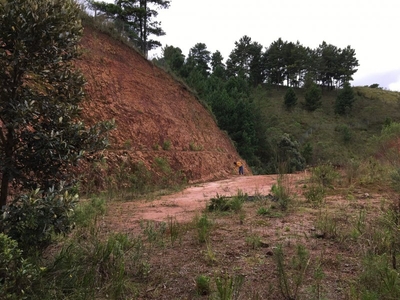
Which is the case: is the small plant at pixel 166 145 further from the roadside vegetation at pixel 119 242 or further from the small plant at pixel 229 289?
the small plant at pixel 229 289

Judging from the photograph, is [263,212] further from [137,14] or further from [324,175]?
[137,14]

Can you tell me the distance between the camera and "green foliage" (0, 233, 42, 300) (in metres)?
2.26

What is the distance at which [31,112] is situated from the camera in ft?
10.1

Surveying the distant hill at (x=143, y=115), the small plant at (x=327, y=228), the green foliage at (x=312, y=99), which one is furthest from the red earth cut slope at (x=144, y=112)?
the green foliage at (x=312, y=99)

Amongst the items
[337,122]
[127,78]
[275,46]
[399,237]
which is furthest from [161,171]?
[275,46]

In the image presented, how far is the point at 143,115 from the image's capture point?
16.3 m

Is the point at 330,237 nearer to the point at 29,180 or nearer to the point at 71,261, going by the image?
the point at 71,261

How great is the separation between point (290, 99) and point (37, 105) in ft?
169

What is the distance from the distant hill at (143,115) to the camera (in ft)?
44.9

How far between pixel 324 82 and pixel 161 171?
193ft

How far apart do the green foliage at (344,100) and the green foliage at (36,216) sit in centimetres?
5548

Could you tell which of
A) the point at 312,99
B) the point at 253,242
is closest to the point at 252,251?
the point at 253,242

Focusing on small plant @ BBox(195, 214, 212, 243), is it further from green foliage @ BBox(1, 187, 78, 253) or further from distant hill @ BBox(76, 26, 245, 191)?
distant hill @ BBox(76, 26, 245, 191)

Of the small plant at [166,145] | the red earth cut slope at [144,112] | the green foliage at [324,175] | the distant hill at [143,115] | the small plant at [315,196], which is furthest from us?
the small plant at [166,145]
